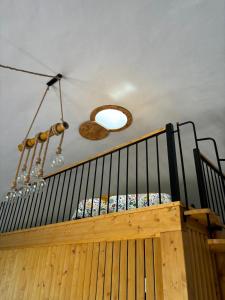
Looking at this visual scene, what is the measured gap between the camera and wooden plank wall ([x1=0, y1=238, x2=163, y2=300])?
67.4 inches

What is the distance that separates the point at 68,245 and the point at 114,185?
237 cm

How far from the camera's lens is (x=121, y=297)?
1746 mm

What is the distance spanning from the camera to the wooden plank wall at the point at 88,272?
1.71 m

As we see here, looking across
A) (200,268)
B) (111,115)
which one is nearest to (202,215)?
(200,268)

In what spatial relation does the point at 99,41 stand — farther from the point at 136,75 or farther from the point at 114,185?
the point at 114,185

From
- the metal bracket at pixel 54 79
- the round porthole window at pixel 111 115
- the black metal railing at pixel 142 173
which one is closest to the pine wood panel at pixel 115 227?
the black metal railing at pixel 142 173

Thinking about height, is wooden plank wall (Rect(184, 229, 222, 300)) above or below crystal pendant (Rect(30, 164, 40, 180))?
below

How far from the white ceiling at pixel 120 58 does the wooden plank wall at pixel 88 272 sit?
1.47 m

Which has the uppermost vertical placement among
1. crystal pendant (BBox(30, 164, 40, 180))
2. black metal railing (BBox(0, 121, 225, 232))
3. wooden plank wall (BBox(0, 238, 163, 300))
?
black metal railing (BBox(0, 121, 225, 232))

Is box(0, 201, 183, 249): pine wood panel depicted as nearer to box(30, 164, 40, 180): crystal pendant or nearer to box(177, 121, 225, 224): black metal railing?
box(177, 121, 225, 224): black metal railing

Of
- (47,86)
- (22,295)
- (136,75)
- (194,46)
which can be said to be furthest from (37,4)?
(22,295)

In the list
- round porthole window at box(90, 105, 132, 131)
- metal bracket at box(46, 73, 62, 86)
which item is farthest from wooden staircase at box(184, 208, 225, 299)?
metal bracket at box(46, 73, 62, 86)

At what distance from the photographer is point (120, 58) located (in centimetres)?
201

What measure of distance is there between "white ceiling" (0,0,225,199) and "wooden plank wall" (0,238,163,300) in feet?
4.81
